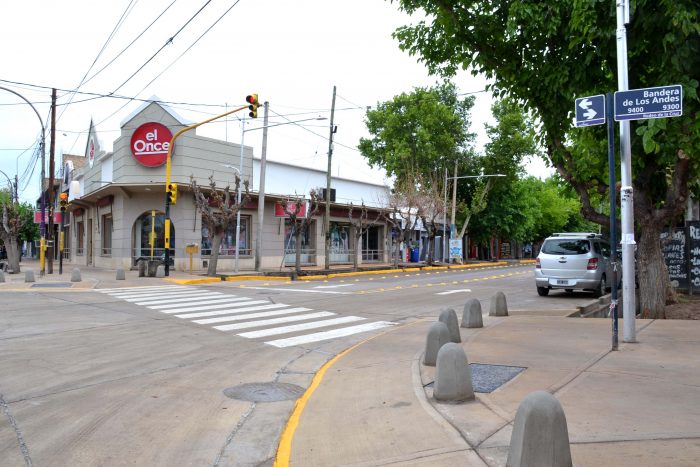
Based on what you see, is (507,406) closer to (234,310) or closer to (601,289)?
(234,310)

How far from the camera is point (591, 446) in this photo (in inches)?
162

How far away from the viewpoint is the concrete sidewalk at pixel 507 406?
162 inches

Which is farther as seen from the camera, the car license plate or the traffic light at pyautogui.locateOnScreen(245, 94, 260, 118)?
the traffic light at pyautogui.locateOnScreen(245, 94, 260, 118)

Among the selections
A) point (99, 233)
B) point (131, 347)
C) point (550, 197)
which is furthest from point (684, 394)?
point (550, 197)

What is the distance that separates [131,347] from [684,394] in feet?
25.5

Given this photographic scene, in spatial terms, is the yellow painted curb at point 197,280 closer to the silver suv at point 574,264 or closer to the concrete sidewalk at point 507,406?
the silver suv at point 574,264

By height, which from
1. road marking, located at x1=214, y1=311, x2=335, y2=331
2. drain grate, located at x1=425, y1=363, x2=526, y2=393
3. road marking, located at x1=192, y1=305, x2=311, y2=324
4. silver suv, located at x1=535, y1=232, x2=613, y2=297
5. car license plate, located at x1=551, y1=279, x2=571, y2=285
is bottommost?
road marking, located at x1=214, y1=311, x2=335, y2=331

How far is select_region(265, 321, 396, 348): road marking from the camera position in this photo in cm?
977

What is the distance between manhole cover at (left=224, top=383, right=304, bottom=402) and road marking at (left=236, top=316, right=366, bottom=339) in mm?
3528

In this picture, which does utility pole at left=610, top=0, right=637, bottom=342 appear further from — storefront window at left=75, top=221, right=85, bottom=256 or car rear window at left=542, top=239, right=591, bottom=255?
storefront window at left=75, top=221, right=85, bottom=256

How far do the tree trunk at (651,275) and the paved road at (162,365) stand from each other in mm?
2854

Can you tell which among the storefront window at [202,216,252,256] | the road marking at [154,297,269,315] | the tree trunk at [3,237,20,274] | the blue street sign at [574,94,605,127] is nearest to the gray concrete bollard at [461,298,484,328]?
the blue street sign at [574,94,605,127]

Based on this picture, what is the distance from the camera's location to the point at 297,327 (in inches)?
449

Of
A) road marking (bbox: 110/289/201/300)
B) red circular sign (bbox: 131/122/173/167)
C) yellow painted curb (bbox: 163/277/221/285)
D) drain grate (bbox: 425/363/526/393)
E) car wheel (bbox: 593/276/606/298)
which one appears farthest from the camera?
red circular sign (bbox: 131/122/173/167)
